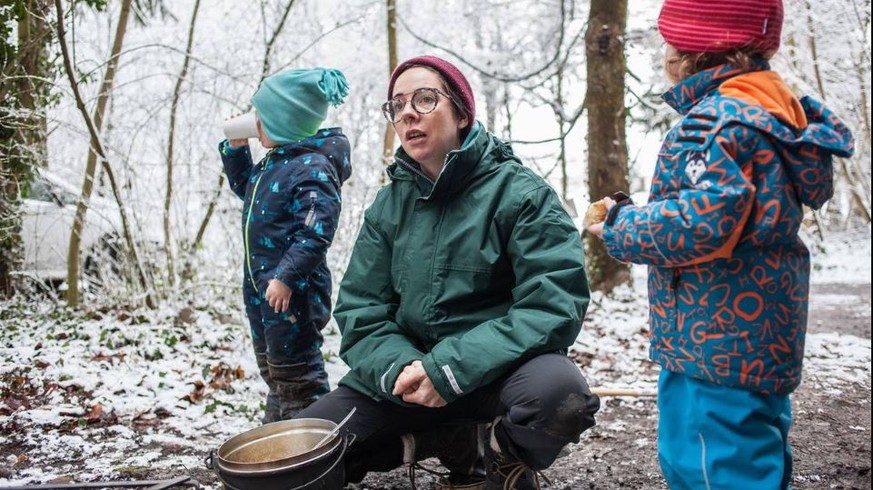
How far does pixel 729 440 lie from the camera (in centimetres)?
173

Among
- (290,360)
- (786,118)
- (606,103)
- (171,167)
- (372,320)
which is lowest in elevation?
(290,360)

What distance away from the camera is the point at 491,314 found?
2.35 m

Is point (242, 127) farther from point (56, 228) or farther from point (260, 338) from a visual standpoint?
point (56, 228)

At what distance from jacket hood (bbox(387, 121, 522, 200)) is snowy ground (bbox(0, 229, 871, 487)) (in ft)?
4.96

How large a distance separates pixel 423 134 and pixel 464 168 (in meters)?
0.21

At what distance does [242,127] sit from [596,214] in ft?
6.74

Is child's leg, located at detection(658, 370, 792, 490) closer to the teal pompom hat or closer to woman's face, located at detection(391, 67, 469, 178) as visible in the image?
woman's face, located at detection(391, 67, 469, 178)

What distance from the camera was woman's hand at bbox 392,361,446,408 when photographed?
2129mm

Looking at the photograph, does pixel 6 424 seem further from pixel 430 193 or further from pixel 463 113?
pixel 463 113

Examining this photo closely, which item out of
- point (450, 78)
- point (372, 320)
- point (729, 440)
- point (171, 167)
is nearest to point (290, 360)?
point (372, 320)

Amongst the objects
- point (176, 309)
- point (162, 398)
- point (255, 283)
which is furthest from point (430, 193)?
point (176, 309)

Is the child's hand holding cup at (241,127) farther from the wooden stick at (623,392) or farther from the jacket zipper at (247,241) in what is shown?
the wooden stick at (623,392)

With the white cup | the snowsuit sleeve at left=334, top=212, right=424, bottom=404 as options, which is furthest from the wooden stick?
the white cup

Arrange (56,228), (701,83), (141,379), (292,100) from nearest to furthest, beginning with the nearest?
(701,83) → (292,100) → (141,379) → (56,228)
